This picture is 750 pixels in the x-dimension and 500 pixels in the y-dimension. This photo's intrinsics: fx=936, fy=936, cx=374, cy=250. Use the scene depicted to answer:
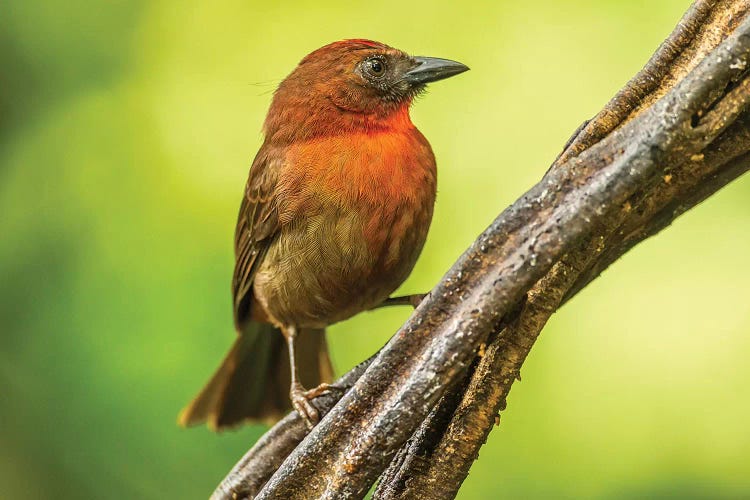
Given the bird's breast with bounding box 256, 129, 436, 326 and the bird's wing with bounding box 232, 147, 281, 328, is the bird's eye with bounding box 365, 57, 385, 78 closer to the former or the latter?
the bird's breast with bounding box 256, 129, 436, 326

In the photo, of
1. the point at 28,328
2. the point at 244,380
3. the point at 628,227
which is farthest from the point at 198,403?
the point at 628,227

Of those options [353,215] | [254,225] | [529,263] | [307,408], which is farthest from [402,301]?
[529,263]

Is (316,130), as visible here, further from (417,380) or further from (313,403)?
(417,380)

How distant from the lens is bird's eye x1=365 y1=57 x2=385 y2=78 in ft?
10.8

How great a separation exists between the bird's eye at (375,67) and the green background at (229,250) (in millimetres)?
628

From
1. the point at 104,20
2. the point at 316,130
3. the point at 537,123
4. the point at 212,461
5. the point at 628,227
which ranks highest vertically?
the point at 537,123

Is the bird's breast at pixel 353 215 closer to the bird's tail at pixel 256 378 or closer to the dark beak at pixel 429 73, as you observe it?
the dark beak at pixel 429 73

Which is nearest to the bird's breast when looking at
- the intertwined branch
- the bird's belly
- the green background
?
the bird's belly

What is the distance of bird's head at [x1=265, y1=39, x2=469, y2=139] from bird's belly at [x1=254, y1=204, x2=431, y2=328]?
Answer: 1.23ft

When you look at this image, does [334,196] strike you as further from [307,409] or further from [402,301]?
[307,409]

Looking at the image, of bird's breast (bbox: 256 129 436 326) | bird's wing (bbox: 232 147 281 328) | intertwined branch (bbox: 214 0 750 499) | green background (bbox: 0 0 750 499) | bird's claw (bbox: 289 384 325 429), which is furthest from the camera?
green background (bbox: 0 0 750 499)

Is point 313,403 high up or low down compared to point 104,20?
down

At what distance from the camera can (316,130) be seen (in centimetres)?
315

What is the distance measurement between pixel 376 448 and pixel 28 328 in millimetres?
2627
